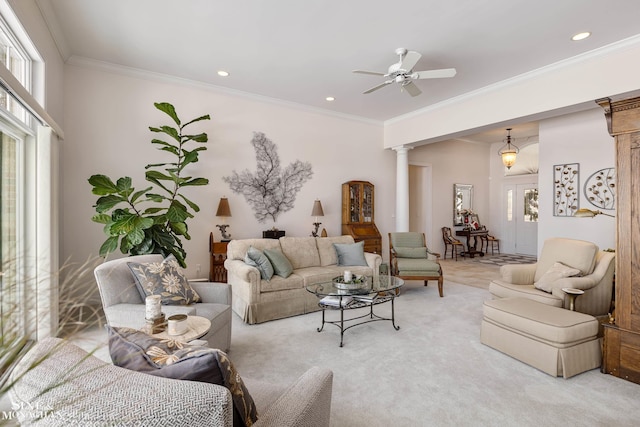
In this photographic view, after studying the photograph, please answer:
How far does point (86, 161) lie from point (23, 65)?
1.42m

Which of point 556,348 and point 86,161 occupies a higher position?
point 86,161

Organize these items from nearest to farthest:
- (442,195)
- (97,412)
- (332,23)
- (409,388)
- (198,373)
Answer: (97,412)
(198,373)
(409,388)
(332,23)
(442,195)

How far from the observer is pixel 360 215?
622 centimetres

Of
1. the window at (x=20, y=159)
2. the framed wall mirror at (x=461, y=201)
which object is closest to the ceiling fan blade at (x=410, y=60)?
the window at (x=20, y=159)

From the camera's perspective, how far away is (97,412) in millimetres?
749

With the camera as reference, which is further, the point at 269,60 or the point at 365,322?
the point at 269,60

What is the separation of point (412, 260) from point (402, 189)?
6.32ft

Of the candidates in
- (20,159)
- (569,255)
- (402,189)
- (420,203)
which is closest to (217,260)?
(20,159)

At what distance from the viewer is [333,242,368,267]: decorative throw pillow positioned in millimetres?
4715

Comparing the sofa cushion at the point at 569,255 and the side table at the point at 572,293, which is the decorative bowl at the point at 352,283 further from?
the sofa cushion at the point at 569,255

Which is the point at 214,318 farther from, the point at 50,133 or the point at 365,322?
the point at 50,133

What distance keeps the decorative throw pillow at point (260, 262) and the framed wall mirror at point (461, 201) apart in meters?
6.37

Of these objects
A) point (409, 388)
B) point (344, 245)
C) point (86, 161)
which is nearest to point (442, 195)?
point (344, 245)

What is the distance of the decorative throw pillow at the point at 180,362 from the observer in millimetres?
934
